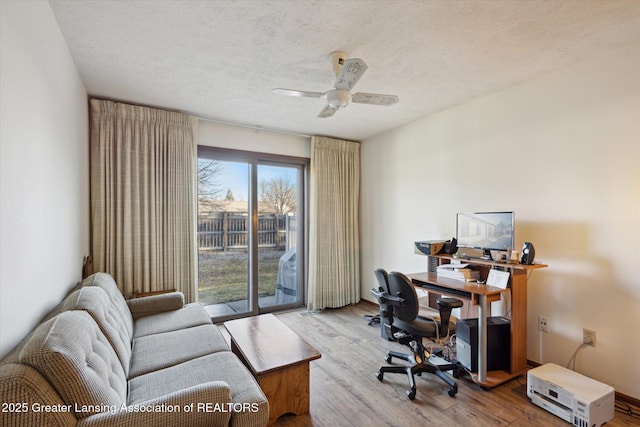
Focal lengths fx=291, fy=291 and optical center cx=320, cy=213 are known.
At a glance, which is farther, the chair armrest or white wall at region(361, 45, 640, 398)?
the chair armrest

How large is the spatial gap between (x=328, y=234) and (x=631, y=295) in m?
3.08

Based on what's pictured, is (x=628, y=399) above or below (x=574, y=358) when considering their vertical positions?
below

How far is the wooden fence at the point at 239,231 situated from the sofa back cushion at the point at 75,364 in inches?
91.8

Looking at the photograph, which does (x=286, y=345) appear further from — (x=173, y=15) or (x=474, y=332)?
(x=173, y=15)

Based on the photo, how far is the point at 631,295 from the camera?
2.09 m

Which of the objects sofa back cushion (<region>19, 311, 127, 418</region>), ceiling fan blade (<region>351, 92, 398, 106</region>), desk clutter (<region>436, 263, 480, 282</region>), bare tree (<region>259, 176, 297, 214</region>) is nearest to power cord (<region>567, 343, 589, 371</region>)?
desk clutter (<region>436, 263, 480, 282</region>)

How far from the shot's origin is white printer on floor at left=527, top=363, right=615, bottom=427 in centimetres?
183

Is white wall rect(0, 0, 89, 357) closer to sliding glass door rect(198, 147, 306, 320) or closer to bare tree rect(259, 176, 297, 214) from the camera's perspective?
sliding glass door rect(198, 147, 306, 320)

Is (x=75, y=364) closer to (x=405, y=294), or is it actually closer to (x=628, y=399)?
(x=405, y=294)

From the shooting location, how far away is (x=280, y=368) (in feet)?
6.07

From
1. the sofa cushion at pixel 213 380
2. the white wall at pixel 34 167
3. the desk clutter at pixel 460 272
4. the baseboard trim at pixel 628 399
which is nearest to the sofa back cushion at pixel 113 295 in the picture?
the white wall at pixel 34 167

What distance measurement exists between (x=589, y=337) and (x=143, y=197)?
4247mm

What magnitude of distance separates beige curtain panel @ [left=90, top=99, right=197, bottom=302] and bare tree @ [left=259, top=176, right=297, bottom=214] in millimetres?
991

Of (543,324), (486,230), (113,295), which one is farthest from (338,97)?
(543,324)
